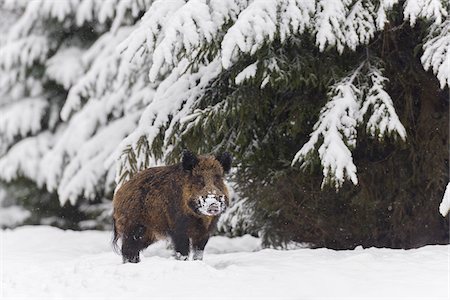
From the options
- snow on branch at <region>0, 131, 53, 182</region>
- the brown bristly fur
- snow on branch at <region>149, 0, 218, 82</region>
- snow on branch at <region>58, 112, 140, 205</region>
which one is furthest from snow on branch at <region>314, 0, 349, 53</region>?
snow on branch at <region>0, 131, 53, 182</region>

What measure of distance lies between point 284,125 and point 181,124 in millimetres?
1131

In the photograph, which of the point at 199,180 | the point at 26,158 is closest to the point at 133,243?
the point at 199,180

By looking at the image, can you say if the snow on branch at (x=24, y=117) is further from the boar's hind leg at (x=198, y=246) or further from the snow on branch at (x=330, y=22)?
the boar's hind leg at (x=198, y=246)

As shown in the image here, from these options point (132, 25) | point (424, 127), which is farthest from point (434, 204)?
point (132, 25)

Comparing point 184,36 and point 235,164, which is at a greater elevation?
point 184,36

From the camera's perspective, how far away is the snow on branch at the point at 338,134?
759 centimetres

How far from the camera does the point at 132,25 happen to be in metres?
14.5

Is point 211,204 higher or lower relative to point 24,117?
lower

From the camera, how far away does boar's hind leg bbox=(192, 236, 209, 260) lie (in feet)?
22.6

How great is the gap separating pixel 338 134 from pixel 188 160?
68.4 inches

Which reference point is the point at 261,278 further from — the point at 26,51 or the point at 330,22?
the point at 26,51

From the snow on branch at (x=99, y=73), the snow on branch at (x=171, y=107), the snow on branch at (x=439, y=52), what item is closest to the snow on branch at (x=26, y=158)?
the snow on branch at (x=99, y=73)

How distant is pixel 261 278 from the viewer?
6289 mm

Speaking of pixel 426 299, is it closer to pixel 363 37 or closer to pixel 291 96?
pixel 363 37
